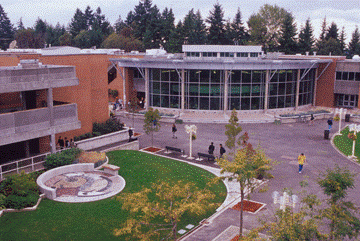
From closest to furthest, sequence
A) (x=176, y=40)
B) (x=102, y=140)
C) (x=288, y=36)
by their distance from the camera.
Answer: (x=102, y=140)
(x=288, y=36)
(x=176, y=40)

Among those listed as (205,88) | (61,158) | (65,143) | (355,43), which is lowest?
(61,158)

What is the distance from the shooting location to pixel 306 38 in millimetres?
84625

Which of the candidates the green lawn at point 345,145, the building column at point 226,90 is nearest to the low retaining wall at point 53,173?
the green lawn at point 345,145

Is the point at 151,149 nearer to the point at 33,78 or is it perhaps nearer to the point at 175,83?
the point at 33,78

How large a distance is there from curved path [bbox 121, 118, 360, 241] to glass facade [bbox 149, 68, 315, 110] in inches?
231

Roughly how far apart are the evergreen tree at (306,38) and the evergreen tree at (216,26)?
20519 millimetres

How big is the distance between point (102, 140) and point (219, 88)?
20.1 meters

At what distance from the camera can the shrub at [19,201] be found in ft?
55.6

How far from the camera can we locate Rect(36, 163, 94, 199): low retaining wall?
1834cm

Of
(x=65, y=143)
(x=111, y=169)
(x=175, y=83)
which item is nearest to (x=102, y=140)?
(x=65, y=143)

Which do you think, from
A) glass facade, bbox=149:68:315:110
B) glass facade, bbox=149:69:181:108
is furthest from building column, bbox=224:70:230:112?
glass facade, bbox=149:69:181:108

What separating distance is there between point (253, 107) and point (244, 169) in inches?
1252

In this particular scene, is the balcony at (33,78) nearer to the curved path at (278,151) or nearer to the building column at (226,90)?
the curved path at (278,151)

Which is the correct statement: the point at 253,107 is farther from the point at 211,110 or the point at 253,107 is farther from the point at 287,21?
the point at 287,21
